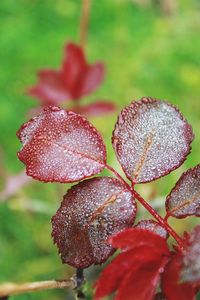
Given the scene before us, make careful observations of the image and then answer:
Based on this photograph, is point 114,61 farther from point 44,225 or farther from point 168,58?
point 44,225

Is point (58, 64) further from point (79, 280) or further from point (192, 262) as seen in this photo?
point (192, 262)

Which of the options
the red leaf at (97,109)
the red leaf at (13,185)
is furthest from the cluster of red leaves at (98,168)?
the red leaf at (13,185)

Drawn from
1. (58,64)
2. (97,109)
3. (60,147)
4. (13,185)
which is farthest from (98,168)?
(58,64)

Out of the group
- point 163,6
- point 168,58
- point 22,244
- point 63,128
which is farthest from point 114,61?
point 63,128

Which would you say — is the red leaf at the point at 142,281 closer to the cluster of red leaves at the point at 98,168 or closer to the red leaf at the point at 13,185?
the cluster of red leaves at the point at 98,168

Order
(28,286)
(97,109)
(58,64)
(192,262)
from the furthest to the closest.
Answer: (58,64)
(97,109)
(28,286)
(192,262)

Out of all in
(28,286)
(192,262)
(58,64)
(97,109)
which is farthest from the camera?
(58,64)
